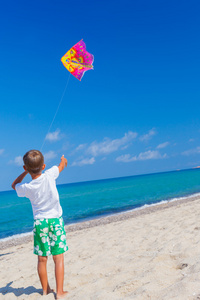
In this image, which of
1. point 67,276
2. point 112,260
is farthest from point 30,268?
point 112,260

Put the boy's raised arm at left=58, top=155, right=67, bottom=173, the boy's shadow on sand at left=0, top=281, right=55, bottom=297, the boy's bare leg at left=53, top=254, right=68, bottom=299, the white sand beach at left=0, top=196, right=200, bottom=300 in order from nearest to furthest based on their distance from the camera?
the white sand beach at left=0, top=196, right=200, bottom=300
the boy's bare leg at left=53, top=254, right=68, bottom=299
the boy's raised arm at left=58, top=155, right=67, bottom=173
the boy's shadow on sand at left=0, top=281, right=55, bottom=297

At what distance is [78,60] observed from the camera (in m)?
6.68

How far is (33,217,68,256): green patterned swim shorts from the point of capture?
10.9 ft

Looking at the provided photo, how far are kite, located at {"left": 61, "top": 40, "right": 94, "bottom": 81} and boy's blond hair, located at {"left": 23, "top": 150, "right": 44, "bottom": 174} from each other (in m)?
3.64

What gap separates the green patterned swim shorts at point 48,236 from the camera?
332cm

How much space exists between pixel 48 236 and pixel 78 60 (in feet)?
15.3

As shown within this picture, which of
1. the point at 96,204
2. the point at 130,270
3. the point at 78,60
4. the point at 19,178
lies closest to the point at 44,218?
the point at 19,178

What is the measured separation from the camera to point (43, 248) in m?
3.32

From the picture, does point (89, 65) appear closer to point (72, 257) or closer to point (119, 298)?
point (72, 257)

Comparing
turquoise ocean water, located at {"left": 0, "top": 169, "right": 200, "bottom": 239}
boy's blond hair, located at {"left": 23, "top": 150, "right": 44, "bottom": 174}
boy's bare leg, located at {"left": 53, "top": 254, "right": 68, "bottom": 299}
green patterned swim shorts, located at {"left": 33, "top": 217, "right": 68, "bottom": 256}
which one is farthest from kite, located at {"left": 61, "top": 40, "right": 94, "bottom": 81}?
turquoise ocean water, located at {"left": 0, "top": 169, "right": 200, "bottom": 239}

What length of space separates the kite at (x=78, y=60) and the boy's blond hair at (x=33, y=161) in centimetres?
364

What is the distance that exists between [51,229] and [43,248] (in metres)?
0.25

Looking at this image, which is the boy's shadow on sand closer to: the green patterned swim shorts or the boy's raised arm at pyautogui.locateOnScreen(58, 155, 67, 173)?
the green patterned swim shorts

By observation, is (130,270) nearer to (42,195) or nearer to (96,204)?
(42,195)
